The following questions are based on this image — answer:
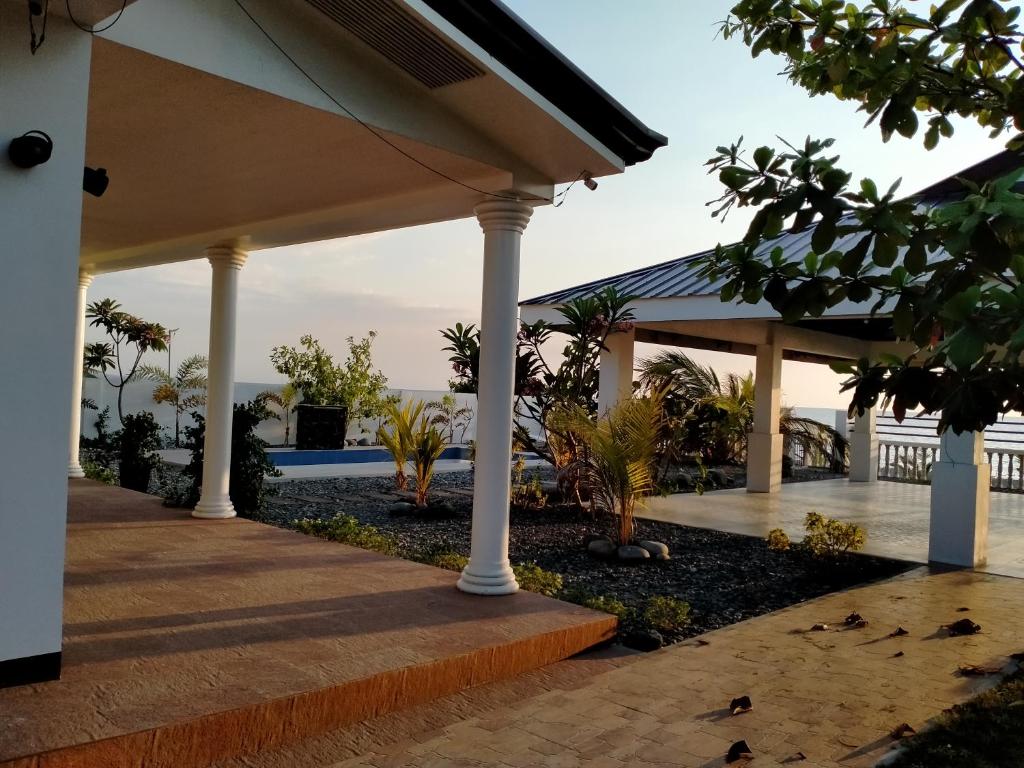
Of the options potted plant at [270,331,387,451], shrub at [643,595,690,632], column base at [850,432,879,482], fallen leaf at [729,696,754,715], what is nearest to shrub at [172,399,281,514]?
shrub at [643,595,690,632]

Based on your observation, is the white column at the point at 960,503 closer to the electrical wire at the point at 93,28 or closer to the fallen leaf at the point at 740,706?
the fallen leaf at the point at 740,706

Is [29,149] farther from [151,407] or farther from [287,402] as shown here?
[151,407]

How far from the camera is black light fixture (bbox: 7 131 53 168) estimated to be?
3.49 meters

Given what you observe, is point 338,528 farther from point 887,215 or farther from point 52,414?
point 887,215

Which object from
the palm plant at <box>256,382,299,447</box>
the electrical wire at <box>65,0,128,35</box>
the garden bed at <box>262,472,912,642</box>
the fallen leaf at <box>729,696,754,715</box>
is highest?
the electrical wire at <box>65,0,128,35</box>

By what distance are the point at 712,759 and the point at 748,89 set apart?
474 cm

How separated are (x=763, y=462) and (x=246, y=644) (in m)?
12.1

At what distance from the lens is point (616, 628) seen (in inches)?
222

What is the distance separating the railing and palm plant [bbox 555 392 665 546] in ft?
39.5

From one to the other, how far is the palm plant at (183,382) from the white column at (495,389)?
641 inches

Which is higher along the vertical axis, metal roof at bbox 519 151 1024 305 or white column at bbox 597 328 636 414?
metal roof at bbox 519 151 1024 305

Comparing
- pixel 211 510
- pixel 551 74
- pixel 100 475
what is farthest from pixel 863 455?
pixel 551 74

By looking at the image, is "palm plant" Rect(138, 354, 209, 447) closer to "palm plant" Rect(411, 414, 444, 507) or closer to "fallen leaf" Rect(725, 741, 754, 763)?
"palm plant" Rect(411, 414, 444, 507)

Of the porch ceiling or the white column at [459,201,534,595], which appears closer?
the porch ceiling
